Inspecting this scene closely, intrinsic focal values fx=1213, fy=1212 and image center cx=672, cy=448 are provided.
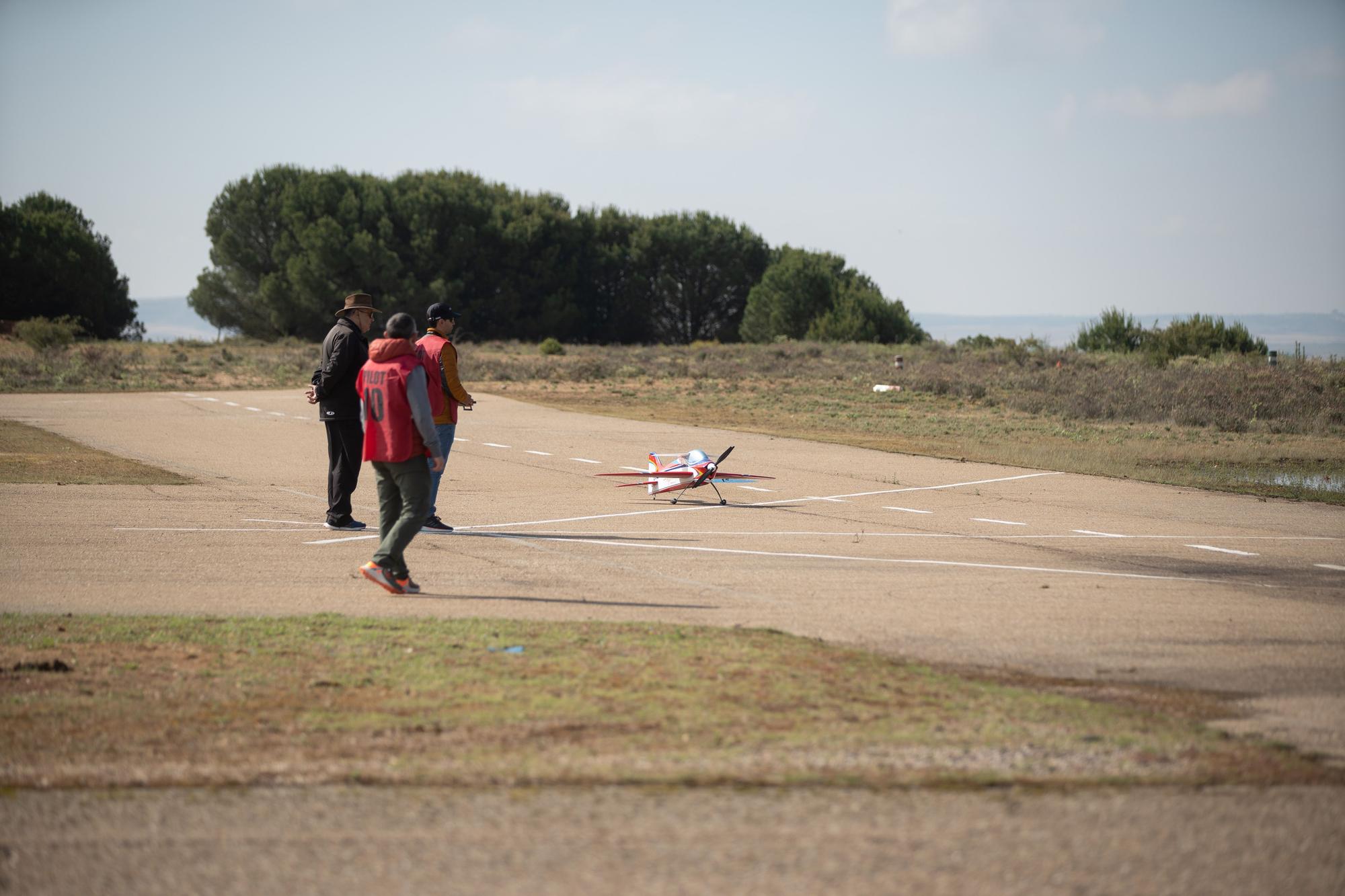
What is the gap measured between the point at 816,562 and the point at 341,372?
16.2 ft

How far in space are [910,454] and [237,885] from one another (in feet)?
61.3

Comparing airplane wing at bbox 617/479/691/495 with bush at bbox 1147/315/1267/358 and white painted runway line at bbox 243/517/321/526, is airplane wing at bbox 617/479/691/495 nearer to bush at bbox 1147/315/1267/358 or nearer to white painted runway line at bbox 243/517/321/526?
white painted runway line at bbox 243/517/321/526

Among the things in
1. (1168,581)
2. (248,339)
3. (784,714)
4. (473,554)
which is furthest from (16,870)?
(248,339)

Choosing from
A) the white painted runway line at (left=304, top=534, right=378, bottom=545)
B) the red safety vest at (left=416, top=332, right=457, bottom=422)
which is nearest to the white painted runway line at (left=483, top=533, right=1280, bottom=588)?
the white painted runway line at (left=304, top=534, right=378, bottom=545)

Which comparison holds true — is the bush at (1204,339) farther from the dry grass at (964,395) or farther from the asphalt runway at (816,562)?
the asphalt runway at (816,562)

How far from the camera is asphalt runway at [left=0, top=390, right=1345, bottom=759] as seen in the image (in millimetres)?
7730

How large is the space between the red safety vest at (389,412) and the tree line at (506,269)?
213 feet

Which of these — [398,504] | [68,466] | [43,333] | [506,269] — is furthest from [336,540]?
[506,269]

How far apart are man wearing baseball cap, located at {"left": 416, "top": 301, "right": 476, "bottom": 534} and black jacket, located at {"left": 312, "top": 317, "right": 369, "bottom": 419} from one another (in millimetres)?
697

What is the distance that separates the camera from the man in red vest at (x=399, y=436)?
29.2ft

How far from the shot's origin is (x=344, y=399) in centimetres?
1191

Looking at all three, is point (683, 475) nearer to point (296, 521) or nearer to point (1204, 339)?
point (296, 521)

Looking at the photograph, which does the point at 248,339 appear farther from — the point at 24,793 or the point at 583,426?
the point at 24,793

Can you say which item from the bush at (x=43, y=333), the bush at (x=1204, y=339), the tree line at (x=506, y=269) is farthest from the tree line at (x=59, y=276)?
the bush at (x=1204, y=339)
